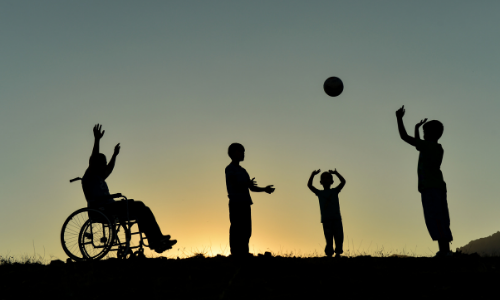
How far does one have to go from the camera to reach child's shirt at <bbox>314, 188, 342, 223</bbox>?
35.0ft

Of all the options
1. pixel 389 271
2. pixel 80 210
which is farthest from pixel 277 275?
pixel 80 210

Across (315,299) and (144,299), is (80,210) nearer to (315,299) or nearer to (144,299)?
(144,299)

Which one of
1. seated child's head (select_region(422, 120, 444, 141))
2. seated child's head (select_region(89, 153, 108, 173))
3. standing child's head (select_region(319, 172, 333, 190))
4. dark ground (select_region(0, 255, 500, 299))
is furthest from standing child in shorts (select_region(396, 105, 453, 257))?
seated child's head (select_region(89, 153, 108, 173))

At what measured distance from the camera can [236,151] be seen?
8.33m

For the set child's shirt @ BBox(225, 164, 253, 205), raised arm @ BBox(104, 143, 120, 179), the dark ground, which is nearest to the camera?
the dark ground

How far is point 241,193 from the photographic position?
26.7 feet

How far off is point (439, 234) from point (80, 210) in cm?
584

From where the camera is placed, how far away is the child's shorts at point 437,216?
315 inches

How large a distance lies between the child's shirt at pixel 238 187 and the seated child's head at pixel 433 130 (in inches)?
122

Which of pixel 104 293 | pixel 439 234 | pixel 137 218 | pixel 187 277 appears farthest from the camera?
pixel 137 218

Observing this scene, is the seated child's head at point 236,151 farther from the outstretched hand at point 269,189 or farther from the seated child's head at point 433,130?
the seated child's head at point 433,130

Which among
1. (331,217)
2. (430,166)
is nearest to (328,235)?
(331,217)

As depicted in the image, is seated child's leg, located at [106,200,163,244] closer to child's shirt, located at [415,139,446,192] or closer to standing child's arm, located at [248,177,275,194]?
standing child's arm, located at [248,177,275,194]

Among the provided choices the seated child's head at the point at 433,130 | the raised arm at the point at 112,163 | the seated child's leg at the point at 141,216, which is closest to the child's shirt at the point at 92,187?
the seated child's leg at the point at 141,216
